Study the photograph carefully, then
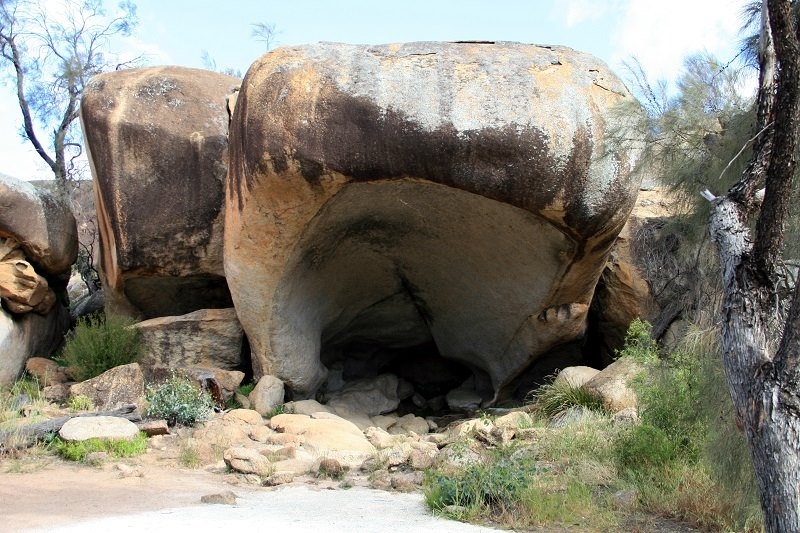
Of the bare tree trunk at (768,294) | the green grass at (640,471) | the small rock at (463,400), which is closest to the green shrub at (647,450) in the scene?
the green grass at (640,471)

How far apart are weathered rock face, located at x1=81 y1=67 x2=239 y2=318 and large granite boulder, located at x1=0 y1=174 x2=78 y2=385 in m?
0.83

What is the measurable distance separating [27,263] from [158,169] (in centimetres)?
215

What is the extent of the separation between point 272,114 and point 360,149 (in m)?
0.91

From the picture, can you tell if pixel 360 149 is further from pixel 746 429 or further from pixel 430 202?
pixel 746 429

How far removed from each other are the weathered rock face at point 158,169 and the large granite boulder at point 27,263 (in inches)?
32.8

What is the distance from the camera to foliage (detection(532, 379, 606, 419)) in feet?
26.2

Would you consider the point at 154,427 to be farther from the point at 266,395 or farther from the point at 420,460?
the point at 420,460

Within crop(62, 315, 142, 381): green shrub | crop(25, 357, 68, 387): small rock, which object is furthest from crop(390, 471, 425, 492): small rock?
crop(25, 357, 68, 387): small rock

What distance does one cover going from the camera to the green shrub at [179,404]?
797 centimetres

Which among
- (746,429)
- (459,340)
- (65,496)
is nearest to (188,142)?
(459,340)

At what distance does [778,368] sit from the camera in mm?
3596

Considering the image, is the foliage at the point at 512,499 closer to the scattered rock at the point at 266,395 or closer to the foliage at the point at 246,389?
the scattered rock at the point at 266,395

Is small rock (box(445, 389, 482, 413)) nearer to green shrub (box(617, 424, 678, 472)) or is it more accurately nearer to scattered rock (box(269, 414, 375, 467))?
scattered rock (box(269, 414, 375, 467))

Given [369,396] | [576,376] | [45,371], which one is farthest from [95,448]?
[576,376]
